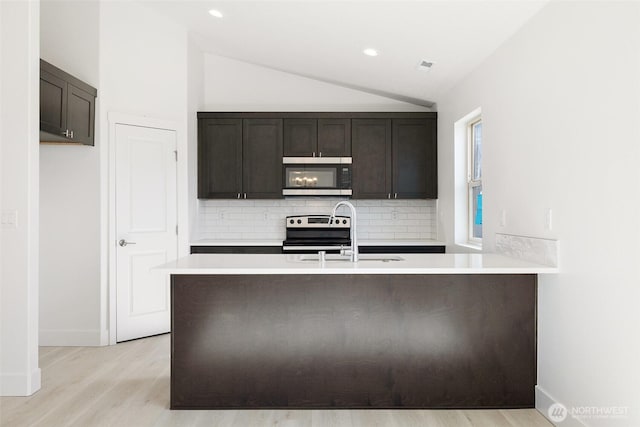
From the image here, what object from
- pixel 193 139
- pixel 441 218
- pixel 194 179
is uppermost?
pixel 193 139

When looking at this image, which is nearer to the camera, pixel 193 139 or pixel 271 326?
pixel 271 326

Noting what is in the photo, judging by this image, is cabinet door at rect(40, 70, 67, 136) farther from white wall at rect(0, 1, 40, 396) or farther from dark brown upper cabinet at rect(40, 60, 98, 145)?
white wall at rect(0, 1, 40, 396)

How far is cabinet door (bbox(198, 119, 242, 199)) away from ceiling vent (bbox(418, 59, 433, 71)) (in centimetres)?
213

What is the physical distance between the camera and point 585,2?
8.04 ft

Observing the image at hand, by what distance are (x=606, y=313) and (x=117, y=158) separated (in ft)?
13.0

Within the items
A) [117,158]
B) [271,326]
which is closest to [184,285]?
[271,326]

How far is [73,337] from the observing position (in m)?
4.42

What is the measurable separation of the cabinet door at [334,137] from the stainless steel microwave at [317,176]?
2.9 inches

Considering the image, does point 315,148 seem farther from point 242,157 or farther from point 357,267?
point 357,267

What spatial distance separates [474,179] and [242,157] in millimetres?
2477

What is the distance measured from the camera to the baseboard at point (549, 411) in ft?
8.34

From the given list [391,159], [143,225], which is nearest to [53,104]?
[143,225]

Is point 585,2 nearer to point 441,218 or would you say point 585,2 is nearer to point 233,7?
point 233,7

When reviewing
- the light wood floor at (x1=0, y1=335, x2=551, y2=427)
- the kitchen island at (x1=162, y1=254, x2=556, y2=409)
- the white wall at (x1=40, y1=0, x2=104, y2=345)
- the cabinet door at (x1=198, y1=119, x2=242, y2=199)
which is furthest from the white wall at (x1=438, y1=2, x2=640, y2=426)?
the white wall at (x1=40, y1=0, x2=104, y2=345)
